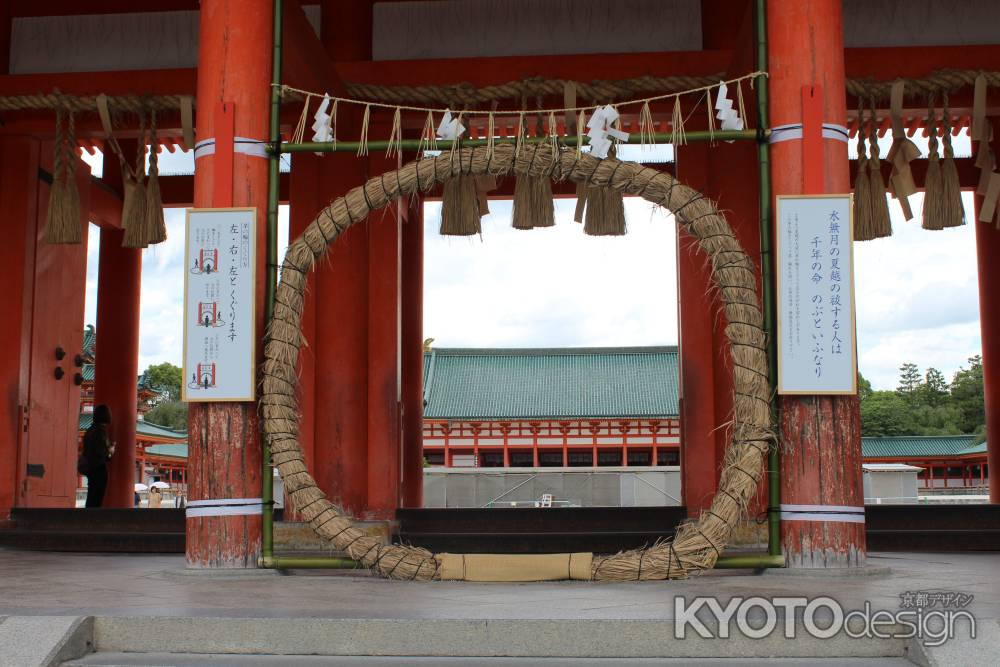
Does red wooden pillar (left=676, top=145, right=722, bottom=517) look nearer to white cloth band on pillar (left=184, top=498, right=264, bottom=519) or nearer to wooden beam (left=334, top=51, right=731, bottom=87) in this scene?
wooden beam (left=334, top=51, right=731, bottom=87)

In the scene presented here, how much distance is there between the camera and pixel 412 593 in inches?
158

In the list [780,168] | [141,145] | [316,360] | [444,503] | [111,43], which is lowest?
[444,503]

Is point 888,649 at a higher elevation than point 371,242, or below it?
below

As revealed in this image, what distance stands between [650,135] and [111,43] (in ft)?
15.0

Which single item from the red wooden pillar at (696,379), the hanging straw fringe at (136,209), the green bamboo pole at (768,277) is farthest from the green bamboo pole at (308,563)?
the hanging straw fringe at (136,209)

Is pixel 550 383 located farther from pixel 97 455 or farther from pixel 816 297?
pixel 816 297

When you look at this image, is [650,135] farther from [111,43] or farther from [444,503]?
[444,503]

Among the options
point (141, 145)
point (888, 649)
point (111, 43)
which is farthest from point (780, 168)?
point (111, 43)

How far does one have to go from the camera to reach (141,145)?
288 inches

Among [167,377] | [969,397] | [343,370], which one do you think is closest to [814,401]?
[343,370]

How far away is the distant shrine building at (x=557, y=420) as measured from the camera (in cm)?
2341

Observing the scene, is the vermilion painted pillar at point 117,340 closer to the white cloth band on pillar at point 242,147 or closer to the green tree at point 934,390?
the white cloth band on pillar at point 242,147

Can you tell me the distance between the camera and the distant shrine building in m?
23.4

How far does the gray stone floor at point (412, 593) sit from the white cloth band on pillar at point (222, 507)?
0.90ft
